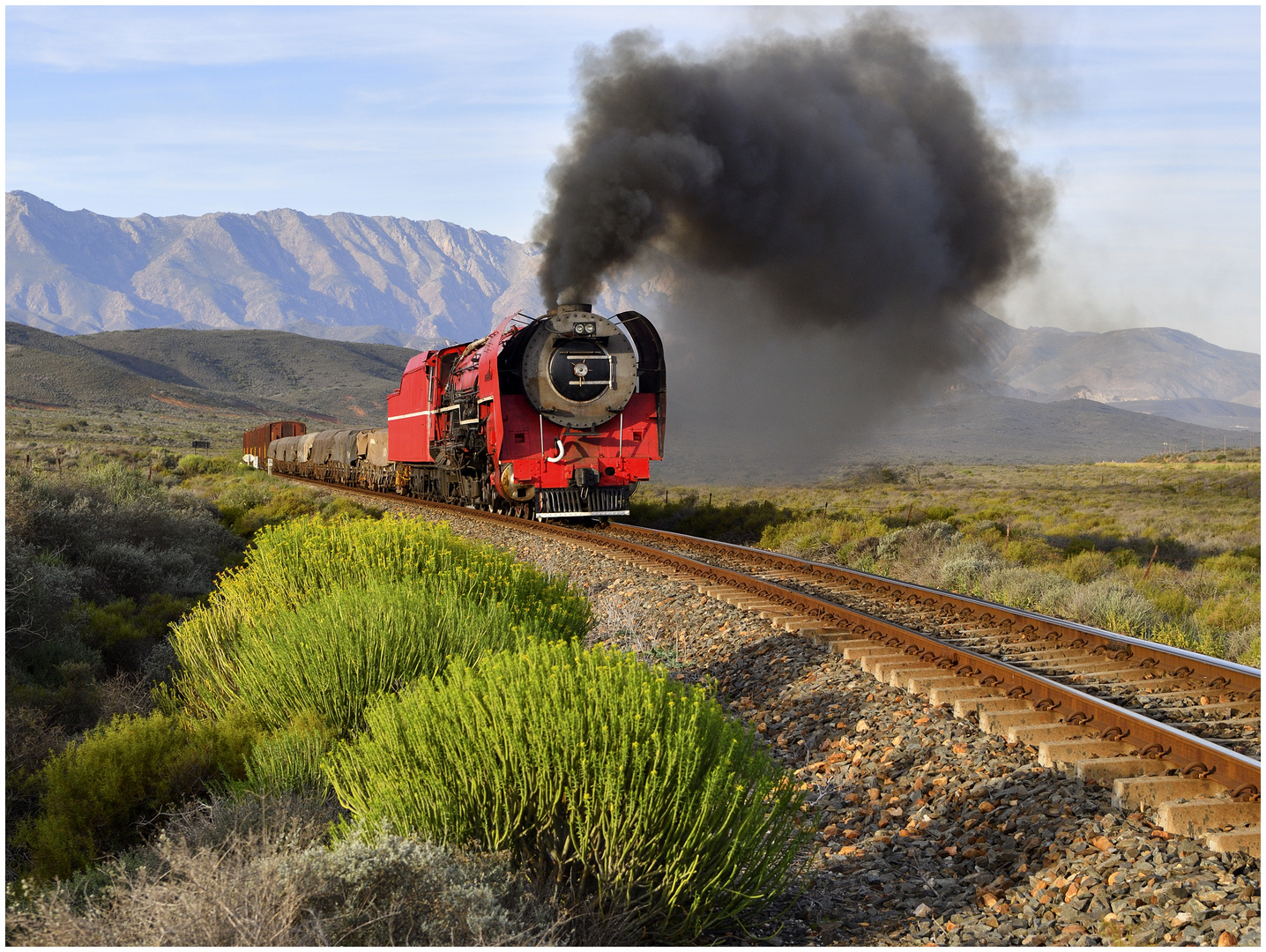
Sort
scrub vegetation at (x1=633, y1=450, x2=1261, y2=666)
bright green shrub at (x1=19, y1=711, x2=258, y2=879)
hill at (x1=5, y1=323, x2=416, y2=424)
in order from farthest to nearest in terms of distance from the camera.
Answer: hill at (x1=5, y1=323, x2=416, y2=424) < scrub vegetation at (x1=633, y1=450, x2=1261, y2=666) < bright green shrub at (x1=19, y1=711, x2=258, y2=879)

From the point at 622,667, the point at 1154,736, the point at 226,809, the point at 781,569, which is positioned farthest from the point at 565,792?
the point at 781,569

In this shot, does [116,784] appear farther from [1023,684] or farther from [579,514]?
[579,514]

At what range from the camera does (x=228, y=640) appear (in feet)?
25.1

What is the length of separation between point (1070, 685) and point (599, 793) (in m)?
Answer: 4.66

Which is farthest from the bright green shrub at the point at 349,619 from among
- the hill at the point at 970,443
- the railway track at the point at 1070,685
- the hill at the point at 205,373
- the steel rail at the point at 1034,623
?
the hill at the point at 205,373

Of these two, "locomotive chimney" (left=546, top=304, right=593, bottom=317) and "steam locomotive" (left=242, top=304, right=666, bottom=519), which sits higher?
"locomotive chimney" (left=546, top=304, right=593, bottom=317)

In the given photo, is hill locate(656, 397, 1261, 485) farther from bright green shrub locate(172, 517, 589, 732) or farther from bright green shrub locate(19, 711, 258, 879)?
bright green shrub locate(19, 711, 258, 879)

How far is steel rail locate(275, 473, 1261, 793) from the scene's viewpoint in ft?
16.8

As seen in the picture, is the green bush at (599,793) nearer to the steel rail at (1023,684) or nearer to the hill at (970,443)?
the steel rail at (1023,684)

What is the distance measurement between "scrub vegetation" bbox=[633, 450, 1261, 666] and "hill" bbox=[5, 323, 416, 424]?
264 feet

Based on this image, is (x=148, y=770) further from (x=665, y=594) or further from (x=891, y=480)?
(x=891, y=480)

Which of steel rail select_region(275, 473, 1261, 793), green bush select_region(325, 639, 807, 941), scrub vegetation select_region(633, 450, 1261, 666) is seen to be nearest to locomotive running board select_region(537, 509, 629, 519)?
scrub vegetation select_region(633, 450, 1261, 666)

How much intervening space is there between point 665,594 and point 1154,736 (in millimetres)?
6223

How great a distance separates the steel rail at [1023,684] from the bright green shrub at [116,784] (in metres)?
5.17
